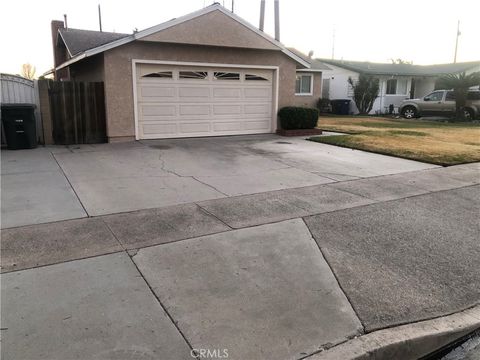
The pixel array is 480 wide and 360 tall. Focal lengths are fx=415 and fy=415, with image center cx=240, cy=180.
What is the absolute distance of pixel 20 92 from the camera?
39.6 ft

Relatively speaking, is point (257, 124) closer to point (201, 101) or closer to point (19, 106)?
point (201, 101)

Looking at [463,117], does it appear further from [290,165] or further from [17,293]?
[17,293]

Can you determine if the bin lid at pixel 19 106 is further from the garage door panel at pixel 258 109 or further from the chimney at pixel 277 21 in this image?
the chimney at pixel 277 21

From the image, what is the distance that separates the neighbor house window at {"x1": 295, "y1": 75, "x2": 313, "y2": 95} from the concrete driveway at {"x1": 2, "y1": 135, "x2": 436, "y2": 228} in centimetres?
1466

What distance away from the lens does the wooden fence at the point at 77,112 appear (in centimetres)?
1220

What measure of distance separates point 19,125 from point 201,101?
18.4 feet

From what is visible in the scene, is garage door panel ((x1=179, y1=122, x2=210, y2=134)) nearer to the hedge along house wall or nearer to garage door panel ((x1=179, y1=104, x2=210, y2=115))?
garage door panel ((x1=179, y1=104, x2=210, y2=115))

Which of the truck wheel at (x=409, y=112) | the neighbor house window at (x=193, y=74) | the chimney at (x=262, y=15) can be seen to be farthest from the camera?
the chimney at (x=262, y=15)

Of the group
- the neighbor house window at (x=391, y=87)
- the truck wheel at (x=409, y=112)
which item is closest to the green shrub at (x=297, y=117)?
the truck wheel at (x=409, y=112)

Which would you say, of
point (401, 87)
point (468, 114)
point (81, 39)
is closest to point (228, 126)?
point (81, 39)

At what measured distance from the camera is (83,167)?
29.8 ft

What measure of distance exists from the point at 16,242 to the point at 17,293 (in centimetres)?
133

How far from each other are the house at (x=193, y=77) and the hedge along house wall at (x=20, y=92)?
1750 millimetres

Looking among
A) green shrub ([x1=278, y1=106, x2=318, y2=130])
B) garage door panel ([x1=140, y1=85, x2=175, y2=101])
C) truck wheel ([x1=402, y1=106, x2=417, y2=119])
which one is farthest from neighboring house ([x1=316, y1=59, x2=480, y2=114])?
garage door panel ([x1=140, y1=85, x2=175, y2=101])
